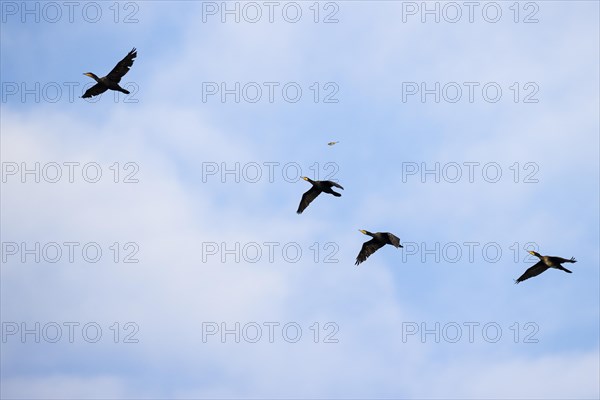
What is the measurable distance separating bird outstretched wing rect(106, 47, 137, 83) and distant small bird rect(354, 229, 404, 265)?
18.5m

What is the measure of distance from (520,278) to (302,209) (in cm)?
1465

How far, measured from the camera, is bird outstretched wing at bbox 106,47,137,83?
5903 cm

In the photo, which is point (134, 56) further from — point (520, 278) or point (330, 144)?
point (520, 278)

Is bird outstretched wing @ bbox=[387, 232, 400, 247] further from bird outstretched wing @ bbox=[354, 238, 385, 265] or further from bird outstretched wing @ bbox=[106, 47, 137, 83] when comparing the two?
bird outstretched wing @ bbox=[106, 47, 137, 83]

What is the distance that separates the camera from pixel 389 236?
56500 mm

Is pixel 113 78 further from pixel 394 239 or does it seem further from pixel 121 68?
pixel 394 239

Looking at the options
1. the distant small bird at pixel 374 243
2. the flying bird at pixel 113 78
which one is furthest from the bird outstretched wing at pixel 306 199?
the flying bird at pixel 113 78

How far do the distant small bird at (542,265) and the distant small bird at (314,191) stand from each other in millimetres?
12613

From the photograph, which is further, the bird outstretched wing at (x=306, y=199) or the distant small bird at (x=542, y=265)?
the bird outstretched wing at (x=306, y=199)

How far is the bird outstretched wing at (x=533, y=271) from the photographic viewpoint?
56.0 metres

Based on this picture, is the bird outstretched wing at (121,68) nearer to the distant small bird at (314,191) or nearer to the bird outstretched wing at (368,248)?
the distant small bird at (314,191)

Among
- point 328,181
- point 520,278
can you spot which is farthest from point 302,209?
point 520,278

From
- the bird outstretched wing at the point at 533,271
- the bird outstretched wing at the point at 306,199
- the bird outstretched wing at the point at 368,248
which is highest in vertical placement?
the bird outstretched wing at the point at 306,199

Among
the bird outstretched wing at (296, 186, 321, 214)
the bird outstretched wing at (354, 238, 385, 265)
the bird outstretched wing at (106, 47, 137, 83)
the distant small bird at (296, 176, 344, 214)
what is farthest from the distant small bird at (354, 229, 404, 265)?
the bird outstretched wing at (106, 47, 137, 83)
